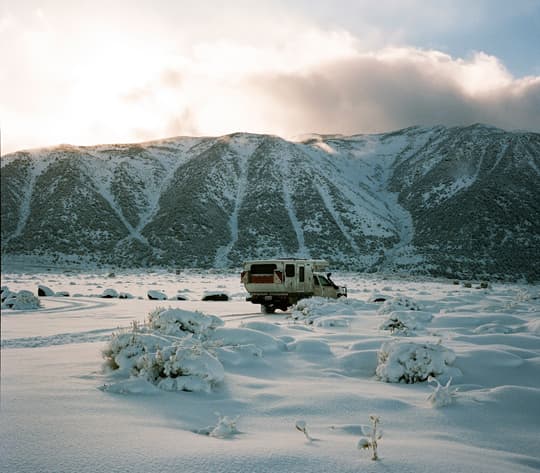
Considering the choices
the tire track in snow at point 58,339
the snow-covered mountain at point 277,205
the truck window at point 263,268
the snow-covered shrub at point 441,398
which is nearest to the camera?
the snow-covered shrub at point 441,398

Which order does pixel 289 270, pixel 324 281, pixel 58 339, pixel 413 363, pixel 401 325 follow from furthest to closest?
pixel 324 281 < pixel 289 270 < pixel 401 325 < pixel 58 339 < pixel 413 363

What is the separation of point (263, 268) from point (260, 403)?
1336cm

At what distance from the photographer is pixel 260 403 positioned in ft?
16.3

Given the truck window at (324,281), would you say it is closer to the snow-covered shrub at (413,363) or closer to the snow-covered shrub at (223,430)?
the snow-covered shrub at (413,363)

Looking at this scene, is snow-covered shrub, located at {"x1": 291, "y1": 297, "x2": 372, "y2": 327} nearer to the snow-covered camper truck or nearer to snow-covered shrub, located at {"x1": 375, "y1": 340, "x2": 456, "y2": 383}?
the snow-covered camper truck

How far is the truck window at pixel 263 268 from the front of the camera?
59.7 feet

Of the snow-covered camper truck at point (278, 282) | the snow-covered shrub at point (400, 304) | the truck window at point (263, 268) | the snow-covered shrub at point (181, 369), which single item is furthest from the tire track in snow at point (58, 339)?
the snow-covered shrub at point (400, 304)

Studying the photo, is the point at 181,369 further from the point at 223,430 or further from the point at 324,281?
the point at 324,281

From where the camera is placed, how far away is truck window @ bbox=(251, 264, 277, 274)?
59.7 ft

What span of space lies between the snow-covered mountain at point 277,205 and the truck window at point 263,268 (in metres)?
47.0

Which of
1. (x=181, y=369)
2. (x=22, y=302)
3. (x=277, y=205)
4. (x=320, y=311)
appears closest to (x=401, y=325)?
(x=320, y=311)

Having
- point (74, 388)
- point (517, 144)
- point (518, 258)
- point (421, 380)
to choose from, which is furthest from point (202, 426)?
point (517, 144)

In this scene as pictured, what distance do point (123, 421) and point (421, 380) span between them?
4.15 meters

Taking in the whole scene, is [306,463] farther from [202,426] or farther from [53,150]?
[53,150]
